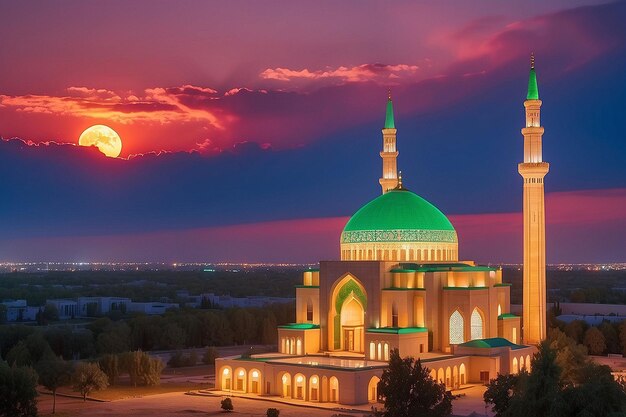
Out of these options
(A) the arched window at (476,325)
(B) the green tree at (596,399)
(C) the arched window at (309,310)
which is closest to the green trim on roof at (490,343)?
(A) the arched window at (476,325)

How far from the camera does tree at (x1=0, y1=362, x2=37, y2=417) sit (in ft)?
96.9

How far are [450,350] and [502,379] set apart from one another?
14.0m

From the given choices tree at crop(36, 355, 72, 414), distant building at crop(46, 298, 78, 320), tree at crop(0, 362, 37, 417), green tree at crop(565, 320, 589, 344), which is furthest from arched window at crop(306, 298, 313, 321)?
distant building at crop(46, 298, 78, 320)

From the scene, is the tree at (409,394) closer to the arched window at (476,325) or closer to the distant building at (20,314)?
the arched window at (476,325)

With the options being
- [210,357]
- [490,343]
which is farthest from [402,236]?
[210,357]

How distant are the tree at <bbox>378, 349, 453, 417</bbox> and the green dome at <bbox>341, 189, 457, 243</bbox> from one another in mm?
17114

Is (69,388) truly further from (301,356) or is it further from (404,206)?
(404,206)

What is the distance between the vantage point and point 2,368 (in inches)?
1203

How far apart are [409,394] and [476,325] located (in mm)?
15589

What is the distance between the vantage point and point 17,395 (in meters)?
29.6

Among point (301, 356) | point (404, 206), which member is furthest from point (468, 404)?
point (404, 206)

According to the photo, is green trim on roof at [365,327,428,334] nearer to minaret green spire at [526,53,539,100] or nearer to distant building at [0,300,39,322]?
minaret green spire at [526,53,539,100]

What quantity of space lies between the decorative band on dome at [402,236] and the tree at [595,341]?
43.8 feet

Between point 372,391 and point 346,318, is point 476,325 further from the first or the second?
point 372,391
